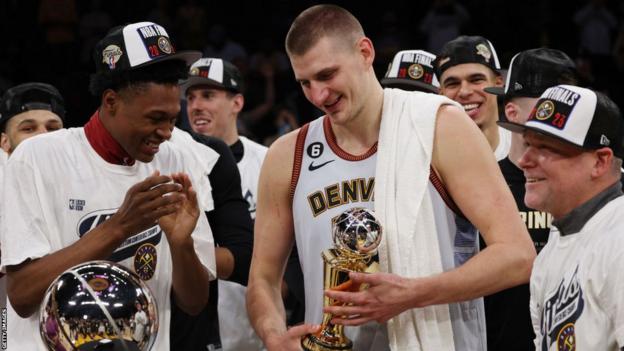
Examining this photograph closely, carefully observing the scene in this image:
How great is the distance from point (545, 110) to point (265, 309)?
1.19m

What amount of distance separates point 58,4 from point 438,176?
29.6ft

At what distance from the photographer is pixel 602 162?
3.34m

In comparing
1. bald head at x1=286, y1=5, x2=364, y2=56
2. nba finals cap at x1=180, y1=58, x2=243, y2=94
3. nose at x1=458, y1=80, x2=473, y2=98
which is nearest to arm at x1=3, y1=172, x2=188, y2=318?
bald head at x1=286, y1=5, x2=364, y2=56

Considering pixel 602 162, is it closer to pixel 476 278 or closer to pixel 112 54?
pixel 476 278

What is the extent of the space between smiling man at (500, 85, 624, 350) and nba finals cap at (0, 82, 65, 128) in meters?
3.09

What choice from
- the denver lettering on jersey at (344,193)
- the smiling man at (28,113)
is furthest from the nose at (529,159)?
the smiling man at (28,113)

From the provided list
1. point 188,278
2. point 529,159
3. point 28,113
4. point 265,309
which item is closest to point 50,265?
point 188,278

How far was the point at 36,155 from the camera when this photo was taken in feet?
12.4

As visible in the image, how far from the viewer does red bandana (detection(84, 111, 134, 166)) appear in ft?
12.7

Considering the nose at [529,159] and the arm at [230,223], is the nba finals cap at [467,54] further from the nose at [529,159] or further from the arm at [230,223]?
the nose at [529,159]

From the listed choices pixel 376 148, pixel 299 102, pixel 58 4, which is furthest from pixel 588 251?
pixel 58 4

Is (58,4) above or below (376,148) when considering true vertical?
above

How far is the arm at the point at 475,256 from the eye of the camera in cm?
334

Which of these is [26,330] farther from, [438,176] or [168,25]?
[168,25]
